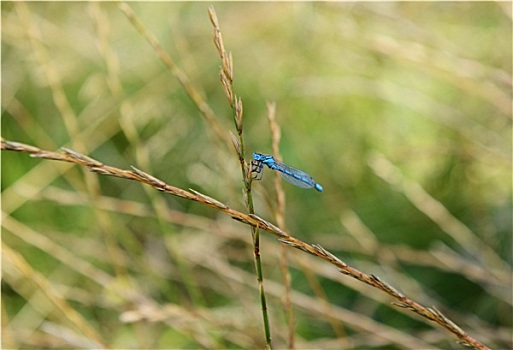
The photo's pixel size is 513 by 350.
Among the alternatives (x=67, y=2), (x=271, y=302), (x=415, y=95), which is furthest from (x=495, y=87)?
(x=67, y=2)

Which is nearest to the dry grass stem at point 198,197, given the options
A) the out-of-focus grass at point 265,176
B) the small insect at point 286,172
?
the small insect at point 286,172

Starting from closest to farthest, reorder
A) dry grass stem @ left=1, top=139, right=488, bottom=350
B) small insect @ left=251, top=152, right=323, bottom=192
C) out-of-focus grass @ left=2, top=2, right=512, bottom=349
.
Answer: dry grass stem @ left=1, top=139, right=488, bottom=350 → small insect @ left=251, top=152, right=323, bottom=192 → out-of-focus grass @ left=2, top=2, right=512, bottom=349

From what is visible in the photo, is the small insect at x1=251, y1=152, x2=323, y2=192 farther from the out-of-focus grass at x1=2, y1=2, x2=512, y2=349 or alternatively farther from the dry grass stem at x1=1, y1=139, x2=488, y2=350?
the out-of-focus grass at x1=2, y1=2, x2=512, y2=349

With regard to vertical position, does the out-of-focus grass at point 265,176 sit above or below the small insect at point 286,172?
above

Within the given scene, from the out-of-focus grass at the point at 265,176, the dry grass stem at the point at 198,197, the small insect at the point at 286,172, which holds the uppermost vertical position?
the out-of-focus grass at the point at 265,176

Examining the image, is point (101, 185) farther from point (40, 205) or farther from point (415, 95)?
point (415, 95)

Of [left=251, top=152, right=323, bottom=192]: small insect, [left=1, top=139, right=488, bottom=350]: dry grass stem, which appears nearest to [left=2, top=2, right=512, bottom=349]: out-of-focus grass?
[left=251, top=152, right=323, bottom=192]: small insect

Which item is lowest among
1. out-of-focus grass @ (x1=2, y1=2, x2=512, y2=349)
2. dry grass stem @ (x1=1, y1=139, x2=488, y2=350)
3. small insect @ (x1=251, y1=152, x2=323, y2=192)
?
dry grass stem @ (x1=1, y1=139, x2=488, y2=350)

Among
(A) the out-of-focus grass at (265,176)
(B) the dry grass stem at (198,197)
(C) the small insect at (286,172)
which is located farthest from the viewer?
(A) the out-of-focus grass at (265,176)

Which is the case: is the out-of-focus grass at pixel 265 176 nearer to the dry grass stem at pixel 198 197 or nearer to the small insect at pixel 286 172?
the small insect at pixel 286 172
